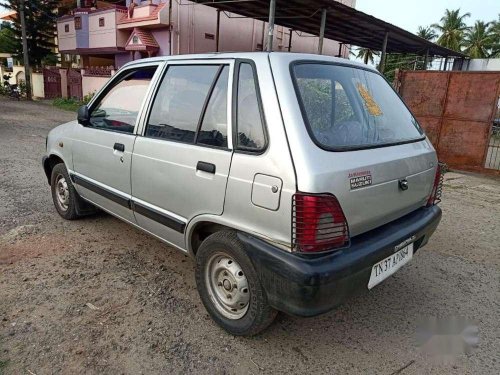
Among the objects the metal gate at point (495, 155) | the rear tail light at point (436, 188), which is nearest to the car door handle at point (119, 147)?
the rear tail light at point (436, 188)

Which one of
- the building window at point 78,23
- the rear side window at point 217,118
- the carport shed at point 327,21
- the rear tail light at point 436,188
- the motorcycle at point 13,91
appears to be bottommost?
the motorcycle at point 13,91

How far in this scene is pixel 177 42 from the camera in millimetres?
15734

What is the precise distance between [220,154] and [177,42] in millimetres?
14900

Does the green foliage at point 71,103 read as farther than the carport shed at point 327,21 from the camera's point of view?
Yes

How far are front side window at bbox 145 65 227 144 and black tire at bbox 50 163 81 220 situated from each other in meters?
1.62

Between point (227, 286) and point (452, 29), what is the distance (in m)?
51.9

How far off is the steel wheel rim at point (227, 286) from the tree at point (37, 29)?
89.9 feet

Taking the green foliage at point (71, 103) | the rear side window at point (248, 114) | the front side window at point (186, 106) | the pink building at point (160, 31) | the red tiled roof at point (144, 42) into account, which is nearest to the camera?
the rear side window at point (248, 114)

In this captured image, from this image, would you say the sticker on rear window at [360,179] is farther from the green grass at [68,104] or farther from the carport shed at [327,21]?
the green grass at [68,104]

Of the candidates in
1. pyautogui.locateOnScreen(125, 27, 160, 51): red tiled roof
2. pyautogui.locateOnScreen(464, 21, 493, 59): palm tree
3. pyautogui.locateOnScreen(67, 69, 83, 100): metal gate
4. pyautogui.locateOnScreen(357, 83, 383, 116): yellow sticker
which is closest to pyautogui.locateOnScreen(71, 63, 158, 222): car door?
pyautogui.locateOnScreen(357, 83, 383, 116): yellow sticker

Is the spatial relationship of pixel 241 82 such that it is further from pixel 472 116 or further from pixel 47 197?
pixel 472 116

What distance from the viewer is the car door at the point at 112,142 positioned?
10.2 ft

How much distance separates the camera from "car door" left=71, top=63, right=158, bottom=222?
3113 mm

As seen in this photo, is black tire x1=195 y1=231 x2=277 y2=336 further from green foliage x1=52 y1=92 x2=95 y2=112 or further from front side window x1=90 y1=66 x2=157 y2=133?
green foliage x1=52 y1=92 x2=95 y2=112
